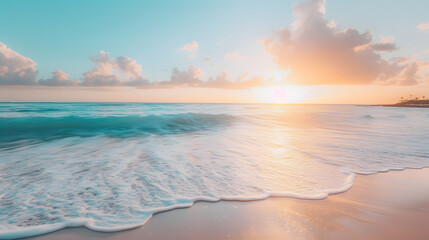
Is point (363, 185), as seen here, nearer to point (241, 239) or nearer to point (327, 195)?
point (327, 195)

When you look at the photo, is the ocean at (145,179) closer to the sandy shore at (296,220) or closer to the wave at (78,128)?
the sandy shore at (296,220)

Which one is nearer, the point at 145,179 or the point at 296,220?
the point at 296,220

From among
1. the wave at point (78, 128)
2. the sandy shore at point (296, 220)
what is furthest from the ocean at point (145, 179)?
the wave at point (78, 128)

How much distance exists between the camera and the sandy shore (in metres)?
2.03

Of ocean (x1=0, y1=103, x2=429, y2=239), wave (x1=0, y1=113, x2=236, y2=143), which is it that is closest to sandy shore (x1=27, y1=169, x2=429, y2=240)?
ocean (x1=0, y1=103, x2=429, y2=239)

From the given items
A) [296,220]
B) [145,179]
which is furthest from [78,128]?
[296,220]

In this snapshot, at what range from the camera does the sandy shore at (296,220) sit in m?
2.03

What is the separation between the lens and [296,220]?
89.9 inches

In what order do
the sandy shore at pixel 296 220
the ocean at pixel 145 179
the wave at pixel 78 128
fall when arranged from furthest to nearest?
the wave at pixel 78 128 → the ocean at pixel 145 179 → the sandy shore at pixel 296 220

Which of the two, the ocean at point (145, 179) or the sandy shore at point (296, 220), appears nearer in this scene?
the sandy shore at point (296, 220)

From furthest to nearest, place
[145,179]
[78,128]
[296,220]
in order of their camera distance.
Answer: [78,128] < [145,179] < [296,220]

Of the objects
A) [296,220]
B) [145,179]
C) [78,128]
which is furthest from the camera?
[78,128]

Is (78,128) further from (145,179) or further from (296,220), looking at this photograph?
(296,220)

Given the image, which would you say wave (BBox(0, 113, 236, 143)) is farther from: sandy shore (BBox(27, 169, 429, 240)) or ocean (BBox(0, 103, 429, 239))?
sandy shore (BBox(27, 169, 429, 240))
